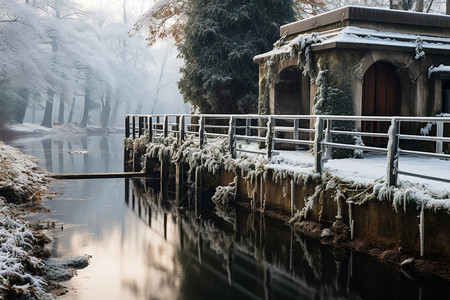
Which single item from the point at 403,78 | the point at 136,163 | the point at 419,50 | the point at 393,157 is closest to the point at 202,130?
the point at 403,78

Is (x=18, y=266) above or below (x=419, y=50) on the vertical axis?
below

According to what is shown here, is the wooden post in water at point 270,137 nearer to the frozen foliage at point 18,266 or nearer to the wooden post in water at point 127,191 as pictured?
the wooden post in water at point 127,191

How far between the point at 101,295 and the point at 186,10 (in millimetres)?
21157

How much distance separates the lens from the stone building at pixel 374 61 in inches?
515

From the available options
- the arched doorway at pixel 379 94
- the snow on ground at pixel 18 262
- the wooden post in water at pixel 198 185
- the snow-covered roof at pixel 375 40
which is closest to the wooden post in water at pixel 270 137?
the snow-covered roof at pixel 375 40

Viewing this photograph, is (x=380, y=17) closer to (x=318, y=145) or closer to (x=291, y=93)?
(x=291, y=93)

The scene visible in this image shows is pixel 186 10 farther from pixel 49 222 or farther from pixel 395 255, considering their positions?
pixel 395 255

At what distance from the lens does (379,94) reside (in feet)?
47.6

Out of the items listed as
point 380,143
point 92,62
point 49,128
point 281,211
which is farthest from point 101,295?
point 92,62

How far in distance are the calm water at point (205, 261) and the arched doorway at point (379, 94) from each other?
4.62 metres

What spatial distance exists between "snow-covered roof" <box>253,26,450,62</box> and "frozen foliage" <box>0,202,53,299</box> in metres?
8.44

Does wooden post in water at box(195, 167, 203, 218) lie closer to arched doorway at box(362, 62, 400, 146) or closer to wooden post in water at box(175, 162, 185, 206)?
wooden post in water at box(175, 162, 185, 206)

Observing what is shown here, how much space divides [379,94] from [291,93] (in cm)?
317

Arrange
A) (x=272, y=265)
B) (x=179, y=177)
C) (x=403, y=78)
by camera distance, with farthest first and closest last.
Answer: (x=179, y=177) → (x=403, y=78) → (x=272, y=265)
